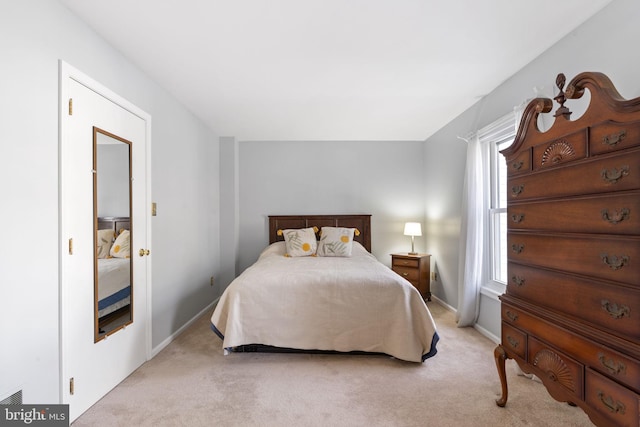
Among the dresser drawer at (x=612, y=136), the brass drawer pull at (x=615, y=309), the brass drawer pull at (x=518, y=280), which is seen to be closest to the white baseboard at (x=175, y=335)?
the brass drawer pull at (x=518, y=280)

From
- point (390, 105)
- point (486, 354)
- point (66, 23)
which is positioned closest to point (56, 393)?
point (66, 23)

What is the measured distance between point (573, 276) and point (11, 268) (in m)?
2.60

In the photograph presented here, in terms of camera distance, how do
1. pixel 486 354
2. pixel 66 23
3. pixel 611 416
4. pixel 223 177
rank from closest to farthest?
pixel 611 416 → pixel 66 23 → pixel 486 354 → pixel 223 177

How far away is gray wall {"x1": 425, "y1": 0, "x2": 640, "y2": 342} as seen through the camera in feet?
5.53

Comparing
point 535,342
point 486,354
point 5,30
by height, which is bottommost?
point 486,354

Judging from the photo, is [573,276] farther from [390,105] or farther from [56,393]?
[56,393]

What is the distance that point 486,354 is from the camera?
2.58 meters

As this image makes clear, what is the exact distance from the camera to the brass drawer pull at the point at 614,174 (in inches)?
45.4

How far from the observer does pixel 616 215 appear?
3.87 ft

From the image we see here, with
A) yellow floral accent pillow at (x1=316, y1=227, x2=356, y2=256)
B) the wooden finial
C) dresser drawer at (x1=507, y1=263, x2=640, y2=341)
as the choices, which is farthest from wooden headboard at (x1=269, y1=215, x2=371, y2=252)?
the wooden finial

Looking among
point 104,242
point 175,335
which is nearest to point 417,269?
point 175,335

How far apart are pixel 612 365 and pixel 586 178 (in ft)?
2.50

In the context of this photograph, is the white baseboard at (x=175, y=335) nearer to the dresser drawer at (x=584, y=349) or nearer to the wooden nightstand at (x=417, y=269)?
the wooden nightstand at (x=417, y=269)

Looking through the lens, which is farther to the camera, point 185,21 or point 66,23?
point 185,21
